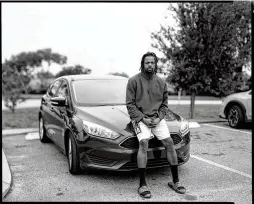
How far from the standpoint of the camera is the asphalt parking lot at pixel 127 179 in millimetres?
4090

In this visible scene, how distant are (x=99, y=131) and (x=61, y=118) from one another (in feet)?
4.38

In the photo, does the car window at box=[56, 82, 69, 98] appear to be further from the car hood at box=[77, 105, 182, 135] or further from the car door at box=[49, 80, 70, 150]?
the car hood at box=[77, 105, 182, 135]

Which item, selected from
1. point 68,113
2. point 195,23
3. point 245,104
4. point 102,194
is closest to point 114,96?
point 68,113

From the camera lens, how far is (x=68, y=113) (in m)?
5.39

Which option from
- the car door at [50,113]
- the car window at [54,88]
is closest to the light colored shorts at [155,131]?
the car door at [50,113]

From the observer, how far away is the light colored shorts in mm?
4223

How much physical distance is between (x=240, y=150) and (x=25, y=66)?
52.2 metres

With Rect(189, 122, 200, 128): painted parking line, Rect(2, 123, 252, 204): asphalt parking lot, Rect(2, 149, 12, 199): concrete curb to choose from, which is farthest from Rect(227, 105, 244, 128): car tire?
Rect(2, 149, 12, 199): concrete curb

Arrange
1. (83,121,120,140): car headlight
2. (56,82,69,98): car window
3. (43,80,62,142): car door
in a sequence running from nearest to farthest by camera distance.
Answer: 1. (83,121,120,140): car headlight
2. (56,82,69,98): car window
3. (43,80,62,142): car door

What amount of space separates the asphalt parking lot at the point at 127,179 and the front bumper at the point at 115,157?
0.82 feet

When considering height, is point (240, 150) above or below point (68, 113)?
below

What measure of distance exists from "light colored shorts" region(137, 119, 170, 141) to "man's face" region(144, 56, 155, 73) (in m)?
0.67

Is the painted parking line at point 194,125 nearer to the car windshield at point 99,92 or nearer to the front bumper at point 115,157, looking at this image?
the car windshield at point 99,92

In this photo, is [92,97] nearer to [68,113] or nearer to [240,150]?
[68,113]
